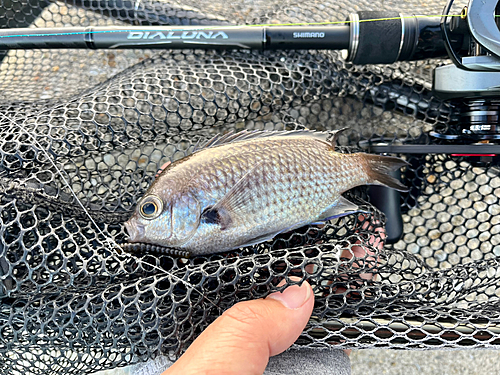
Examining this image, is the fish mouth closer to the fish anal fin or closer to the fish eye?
the fish eye

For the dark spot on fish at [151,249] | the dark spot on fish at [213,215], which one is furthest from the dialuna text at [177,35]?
the dark spot on fish at [151,249]

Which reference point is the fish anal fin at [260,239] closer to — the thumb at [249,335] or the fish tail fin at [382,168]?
the thumb at [249,335]

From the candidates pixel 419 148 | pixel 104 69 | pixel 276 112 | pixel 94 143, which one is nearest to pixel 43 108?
pixel 94 143

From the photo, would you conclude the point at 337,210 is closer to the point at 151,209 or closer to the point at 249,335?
the point at 249,335

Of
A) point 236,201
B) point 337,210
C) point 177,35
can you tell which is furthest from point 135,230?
point 177,35

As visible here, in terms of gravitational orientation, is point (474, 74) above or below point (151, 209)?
above

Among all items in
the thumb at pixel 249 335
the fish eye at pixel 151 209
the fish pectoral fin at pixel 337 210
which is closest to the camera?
the thumb at pixel 249 335

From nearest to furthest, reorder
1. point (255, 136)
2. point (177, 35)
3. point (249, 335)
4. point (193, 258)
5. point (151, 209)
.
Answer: point (249, 335)
point (151, 209)
point (193, 258)
point (255, 136)
point (177, 35)
